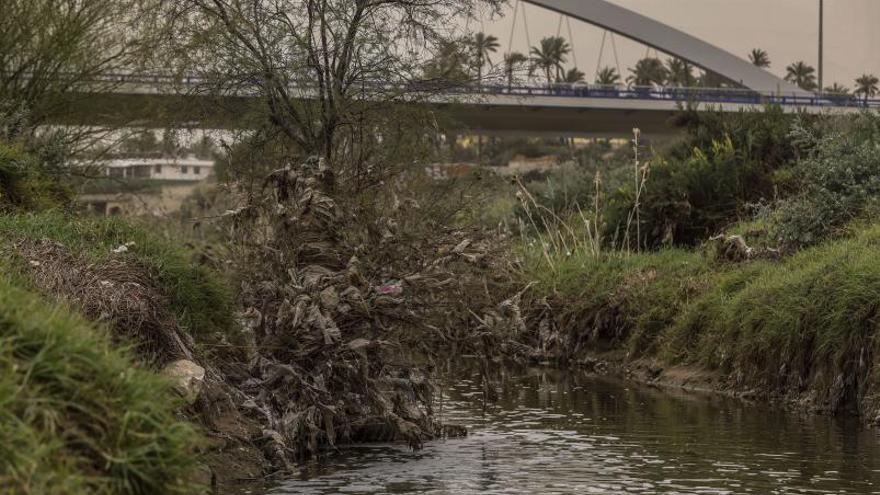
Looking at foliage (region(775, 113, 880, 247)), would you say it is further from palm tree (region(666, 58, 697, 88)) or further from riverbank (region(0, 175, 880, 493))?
palm tree (region(666, 58, 697, 88))

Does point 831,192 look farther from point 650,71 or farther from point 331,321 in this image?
point 650,71

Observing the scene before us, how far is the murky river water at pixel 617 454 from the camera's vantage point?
11.9 metres

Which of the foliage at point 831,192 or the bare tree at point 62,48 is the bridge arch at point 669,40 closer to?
the bare tree at point 62,48

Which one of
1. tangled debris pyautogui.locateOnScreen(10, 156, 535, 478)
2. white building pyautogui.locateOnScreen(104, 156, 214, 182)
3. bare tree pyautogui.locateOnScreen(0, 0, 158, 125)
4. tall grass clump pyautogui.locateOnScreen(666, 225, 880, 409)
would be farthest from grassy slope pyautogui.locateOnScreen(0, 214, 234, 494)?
white building pyautogui.locateOnScreen(104, 156, 214, 182)

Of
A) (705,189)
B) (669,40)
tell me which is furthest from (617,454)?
(669,40)

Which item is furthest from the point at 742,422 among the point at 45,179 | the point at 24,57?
the point at 24,57

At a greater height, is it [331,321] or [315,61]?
[315,61]

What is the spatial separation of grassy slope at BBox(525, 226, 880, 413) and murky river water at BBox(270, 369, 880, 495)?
0.69 meters

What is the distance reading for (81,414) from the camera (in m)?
6.83

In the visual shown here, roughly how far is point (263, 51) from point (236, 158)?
180 centimetres

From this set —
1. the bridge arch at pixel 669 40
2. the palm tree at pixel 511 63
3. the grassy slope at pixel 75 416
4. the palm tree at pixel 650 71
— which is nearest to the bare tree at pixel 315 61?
the palm tree at pixel 511 63

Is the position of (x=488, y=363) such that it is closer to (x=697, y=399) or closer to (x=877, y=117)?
(x=697, y=399)

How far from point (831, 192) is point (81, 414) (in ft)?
56.5

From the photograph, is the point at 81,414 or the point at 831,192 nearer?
the point at 81,414
